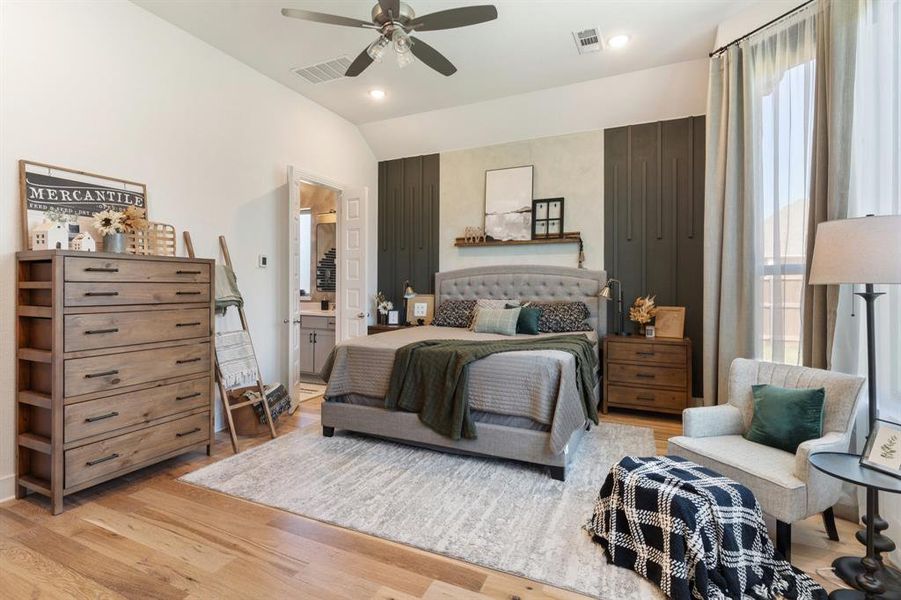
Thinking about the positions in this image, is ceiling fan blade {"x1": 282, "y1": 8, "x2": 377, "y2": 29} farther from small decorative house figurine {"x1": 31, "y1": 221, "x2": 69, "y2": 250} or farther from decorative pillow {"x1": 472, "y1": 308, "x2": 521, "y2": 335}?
decorative pillow {"x1": 472, "y1": 308, "x2": 521, "y2": 335}

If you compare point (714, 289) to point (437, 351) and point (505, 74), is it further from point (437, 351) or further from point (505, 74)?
point (505, 74)

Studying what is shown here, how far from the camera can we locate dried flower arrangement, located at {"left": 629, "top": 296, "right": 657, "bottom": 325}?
4.41 metres

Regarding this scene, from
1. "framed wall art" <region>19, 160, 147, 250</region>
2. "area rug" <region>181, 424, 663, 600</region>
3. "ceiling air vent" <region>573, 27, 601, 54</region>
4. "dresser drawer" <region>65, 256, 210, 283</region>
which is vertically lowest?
"area rug" <region>181, 424, 663, 600</region>

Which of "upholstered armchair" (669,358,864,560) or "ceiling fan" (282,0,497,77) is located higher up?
"ceiling fan" (282,0,497,77)

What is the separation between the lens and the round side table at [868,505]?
1.58 metres

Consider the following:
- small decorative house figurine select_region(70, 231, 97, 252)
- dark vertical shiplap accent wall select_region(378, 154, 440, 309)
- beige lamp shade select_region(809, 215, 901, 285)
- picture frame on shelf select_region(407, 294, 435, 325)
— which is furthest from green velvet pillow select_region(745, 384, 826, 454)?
dark vertical shiplap accent wall select_region(378, 154, 440, 309)

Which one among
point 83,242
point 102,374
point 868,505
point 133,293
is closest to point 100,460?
point 102,374

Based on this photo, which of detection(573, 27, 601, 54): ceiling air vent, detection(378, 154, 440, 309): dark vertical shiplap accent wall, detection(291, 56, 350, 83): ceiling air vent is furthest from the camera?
detection(378, 154, 440, 309): dark vertical shiplap accent wall

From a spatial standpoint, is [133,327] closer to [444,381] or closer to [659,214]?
[444,381]

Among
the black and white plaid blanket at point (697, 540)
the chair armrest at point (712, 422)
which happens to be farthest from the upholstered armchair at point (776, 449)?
the black and white plaid blanket at point (697, 540)

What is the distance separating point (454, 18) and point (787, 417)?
9.29 ft

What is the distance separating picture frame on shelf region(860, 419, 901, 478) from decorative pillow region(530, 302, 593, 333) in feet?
9.15

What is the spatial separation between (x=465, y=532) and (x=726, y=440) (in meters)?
1.45

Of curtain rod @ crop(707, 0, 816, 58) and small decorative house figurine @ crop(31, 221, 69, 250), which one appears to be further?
curtain rod @ crop(707, 0, 816, 58)
